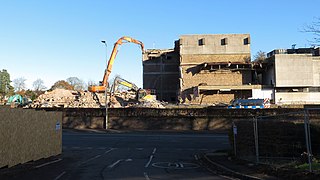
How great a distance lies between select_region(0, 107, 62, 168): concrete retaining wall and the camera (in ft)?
47.3

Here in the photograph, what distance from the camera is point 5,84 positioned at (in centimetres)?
12281

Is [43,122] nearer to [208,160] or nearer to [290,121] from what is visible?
[208,160]

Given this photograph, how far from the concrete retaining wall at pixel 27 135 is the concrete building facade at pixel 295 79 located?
72.4 metres

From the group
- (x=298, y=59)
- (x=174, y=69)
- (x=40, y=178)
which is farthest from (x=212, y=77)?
(x=40, y=178)

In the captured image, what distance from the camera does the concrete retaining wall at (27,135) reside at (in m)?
14.4

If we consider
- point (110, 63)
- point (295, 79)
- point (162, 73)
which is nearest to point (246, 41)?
point (295, 79)

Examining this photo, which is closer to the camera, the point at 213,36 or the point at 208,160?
the point at 208,160

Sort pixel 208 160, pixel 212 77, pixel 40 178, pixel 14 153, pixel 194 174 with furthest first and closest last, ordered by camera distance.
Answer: pixel 212 77 → pixel 208 160 → pixel 14 153 → pixel 194 174 → pixel 40 178


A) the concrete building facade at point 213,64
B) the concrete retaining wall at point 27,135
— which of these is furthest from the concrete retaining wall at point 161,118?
the concrete building facade at point 213,64

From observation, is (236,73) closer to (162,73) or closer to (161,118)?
(162,73)

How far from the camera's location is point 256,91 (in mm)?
85562

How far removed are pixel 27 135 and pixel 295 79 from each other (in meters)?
78.3

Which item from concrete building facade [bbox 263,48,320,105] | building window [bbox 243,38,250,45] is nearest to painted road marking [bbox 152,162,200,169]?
concrete building facade [bbox 263,48,320,105]

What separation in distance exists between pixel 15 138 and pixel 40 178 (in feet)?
12.1
